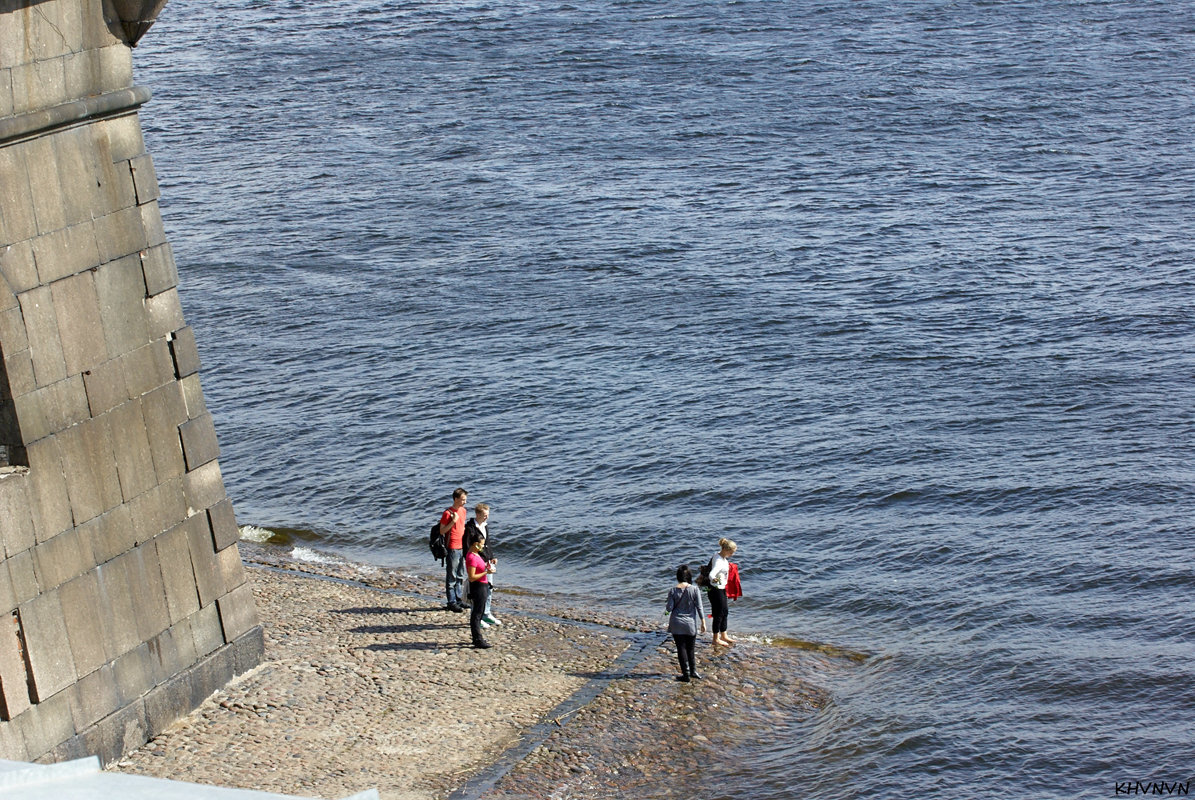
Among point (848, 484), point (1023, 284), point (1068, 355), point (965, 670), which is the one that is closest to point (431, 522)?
point (848, 484)

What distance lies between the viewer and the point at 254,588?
1842 centimetres

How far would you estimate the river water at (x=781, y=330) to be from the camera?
18.6m

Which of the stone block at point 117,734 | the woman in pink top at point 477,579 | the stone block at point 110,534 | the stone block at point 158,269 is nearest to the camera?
the stone block at point 117,734

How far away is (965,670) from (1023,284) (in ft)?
57.2

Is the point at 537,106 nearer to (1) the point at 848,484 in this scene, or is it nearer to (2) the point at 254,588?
(1) the point at 848,484

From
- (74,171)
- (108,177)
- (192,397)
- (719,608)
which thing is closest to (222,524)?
(192,397)

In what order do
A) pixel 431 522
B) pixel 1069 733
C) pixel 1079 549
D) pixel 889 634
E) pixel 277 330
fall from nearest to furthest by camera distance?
pixel 1069 733 < pixel 889 634 < pixel 1079 549 < pixel 431 522 < pixel 277 330

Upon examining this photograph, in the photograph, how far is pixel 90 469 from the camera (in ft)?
43.1

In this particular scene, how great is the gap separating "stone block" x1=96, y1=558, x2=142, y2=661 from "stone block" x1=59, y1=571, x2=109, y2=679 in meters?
0.06

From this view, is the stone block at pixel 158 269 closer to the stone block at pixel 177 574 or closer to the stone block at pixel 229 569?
the stone block at pixel 177 574

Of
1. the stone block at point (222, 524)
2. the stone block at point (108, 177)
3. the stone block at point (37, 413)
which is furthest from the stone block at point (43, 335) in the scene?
the stone block at point (222, 524)

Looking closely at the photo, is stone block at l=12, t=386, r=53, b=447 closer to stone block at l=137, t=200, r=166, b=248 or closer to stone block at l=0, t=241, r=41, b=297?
stone block at l=0, t=241, r=41, b=297

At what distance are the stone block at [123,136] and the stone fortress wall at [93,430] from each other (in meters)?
0.02

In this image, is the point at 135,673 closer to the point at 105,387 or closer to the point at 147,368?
the point at 105,387
